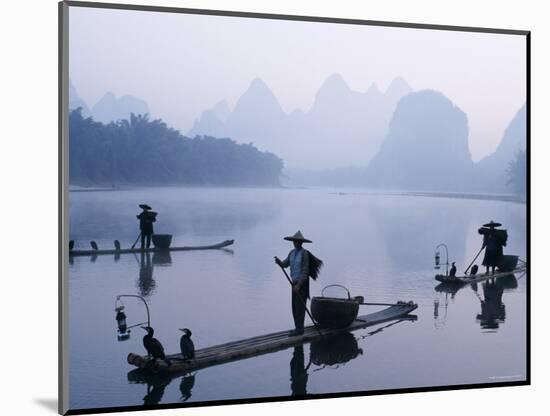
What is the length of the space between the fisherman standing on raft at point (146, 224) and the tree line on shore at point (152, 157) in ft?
0.55

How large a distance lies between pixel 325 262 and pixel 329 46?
4.70 feet

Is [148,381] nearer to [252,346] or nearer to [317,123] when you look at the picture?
[252,346]

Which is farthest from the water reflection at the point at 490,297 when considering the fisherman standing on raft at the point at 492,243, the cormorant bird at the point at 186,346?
the cormorant bird at the point at 186,346

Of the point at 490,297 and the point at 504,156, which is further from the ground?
the point at 504,156

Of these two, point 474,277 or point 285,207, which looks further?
point 474,277

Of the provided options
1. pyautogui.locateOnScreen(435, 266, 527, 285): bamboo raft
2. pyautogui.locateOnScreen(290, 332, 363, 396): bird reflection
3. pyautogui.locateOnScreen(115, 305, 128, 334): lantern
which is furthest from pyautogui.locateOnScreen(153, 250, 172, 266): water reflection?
pyautogui.locateOnScreen(435, 266, 527, 285): bamboo raft

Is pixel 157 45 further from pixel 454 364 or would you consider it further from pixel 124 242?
pixel 454 364

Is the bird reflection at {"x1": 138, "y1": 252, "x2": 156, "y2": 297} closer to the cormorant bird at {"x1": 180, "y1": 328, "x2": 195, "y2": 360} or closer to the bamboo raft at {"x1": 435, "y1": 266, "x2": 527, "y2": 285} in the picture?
the cormorant bird at {"x1": 180, "y1": 328, "x2": 195, "y2": 360}

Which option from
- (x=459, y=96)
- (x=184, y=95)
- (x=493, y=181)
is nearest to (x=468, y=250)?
(x=493, y=181)

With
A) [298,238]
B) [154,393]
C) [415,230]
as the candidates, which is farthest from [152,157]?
[415,230]

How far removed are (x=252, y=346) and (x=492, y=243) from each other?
1.96m

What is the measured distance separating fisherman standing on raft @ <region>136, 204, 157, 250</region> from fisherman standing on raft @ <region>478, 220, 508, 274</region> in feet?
7.81

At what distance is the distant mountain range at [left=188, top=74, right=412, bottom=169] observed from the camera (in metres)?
6.96

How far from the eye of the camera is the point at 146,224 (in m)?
6.75
